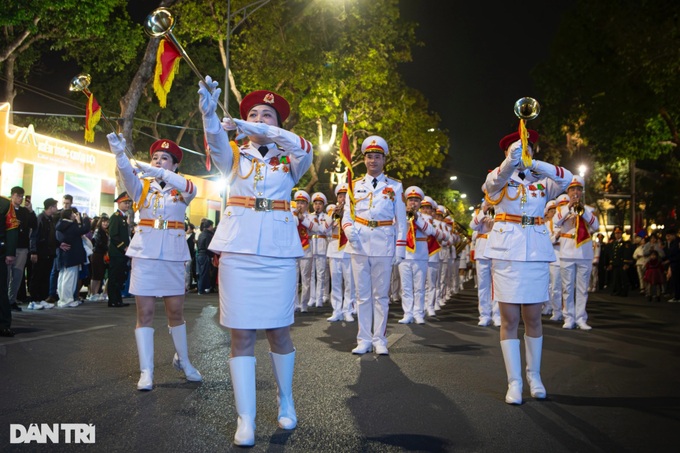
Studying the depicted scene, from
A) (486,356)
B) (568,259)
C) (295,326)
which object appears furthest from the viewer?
(568,259)

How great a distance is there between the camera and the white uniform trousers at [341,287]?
12953 mm

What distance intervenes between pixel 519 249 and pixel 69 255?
35.8 ft

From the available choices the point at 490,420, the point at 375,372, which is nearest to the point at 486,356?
the point at 375,372

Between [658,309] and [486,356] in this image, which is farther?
[658,309]

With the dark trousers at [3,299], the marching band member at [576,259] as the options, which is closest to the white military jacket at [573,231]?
the marching band member at [576,259]

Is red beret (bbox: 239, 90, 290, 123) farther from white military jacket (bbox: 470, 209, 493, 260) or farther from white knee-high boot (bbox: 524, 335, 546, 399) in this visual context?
white military jacket (bbox: 470, 209, 493, 260)

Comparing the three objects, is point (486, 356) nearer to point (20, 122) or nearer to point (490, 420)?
point (490, 420)

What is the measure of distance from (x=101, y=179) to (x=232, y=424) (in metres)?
19.1

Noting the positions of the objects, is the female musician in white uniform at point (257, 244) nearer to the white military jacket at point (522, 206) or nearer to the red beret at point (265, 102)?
the red beret at point (265, 102)

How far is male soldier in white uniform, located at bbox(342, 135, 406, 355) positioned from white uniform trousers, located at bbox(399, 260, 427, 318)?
3.70m

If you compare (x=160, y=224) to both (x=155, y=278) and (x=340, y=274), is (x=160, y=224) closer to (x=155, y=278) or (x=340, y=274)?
(x=155, y=278)

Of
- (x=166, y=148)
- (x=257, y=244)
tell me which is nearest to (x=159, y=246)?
(x=166, y=148)

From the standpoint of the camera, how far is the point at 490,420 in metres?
5.23

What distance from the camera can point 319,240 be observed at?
1616 cm
